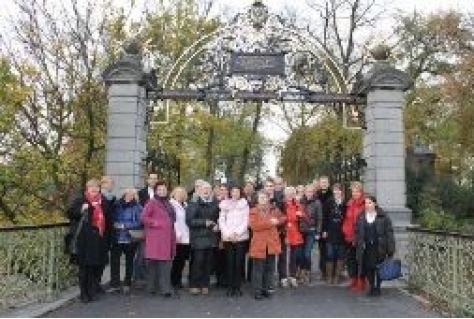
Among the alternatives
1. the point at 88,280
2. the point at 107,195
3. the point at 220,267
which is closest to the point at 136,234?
the point at 107,195

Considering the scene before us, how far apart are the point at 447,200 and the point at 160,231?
596 inches

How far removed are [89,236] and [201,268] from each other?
6.51ft

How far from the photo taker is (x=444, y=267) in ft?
32.9

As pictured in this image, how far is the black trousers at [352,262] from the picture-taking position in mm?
11492

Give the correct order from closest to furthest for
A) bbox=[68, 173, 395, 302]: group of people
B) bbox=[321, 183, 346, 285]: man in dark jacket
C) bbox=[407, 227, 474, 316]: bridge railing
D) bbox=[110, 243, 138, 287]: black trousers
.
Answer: bbox=[407, 227, 474, 316]: bridge railing < bbox=[68, 173, 395, 302]: group of people < bbox=[110, 243, 138, 287]: black trousers < bbox=[321, 183, 346, 285]: man in dark jacket

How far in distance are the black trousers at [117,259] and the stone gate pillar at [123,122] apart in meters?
2.56

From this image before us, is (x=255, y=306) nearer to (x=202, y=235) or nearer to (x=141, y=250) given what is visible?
(x=202, y=235)

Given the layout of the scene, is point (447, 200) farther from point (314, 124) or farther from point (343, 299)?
point (343, 299)

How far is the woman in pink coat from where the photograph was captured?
33.8 feet

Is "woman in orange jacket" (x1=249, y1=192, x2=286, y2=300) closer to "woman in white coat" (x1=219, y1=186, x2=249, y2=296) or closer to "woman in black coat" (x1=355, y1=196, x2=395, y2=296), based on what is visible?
"woman in white coat" (x1=219, y1=186, x2=249, y2=296)

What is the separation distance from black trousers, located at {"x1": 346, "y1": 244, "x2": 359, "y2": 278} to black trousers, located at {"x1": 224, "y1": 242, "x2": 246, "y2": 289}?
1.97 meters

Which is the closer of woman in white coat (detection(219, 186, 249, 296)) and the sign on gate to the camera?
woman in white coat (detection(219, 186, 249, 296))

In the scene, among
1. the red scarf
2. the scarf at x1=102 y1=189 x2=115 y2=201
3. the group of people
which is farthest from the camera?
the scarf at x1=102 y1=189 x2=115 y2=201

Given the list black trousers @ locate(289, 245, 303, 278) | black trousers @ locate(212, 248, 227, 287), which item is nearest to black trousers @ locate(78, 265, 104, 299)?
black trousers @ locate(212, 248, 227, 287)
